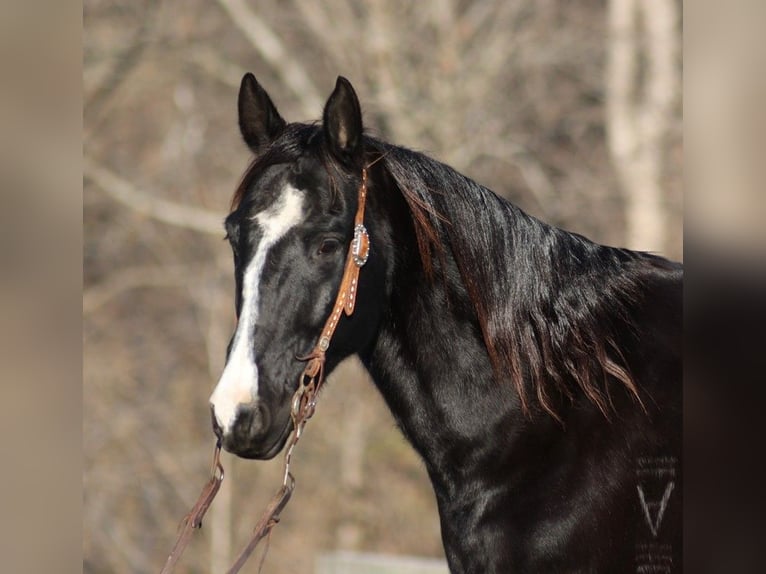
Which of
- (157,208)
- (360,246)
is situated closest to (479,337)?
(360,246)

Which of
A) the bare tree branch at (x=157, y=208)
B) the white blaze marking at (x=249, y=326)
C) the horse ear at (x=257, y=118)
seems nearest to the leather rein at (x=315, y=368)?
the white blaze marking at (x=249, y=326)

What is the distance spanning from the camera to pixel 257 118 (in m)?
2.73

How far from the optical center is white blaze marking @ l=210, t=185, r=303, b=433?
2.17 m

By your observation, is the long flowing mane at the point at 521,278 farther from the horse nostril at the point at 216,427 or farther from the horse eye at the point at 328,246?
the horse nostril at the point at 216,427

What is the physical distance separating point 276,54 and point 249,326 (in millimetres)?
9452

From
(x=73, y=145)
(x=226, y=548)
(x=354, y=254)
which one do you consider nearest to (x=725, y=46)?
(x=73, y=145)

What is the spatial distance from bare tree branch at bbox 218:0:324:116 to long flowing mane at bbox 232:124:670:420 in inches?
333

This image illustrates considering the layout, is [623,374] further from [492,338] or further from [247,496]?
[247,496]

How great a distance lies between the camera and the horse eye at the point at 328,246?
2420 millimetres

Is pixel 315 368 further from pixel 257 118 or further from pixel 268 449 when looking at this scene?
pixel 257 118

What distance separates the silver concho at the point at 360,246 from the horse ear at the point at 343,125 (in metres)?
0.20

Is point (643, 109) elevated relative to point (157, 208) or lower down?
elevated

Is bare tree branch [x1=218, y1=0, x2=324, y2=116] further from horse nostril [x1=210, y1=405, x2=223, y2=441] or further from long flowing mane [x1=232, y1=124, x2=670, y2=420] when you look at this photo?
horse nostril [x1=210, y1=405, x2=223, y2=441]

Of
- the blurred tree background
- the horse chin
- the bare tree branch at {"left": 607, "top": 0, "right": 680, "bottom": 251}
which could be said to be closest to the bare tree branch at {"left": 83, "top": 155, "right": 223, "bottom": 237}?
the blurred tree background
